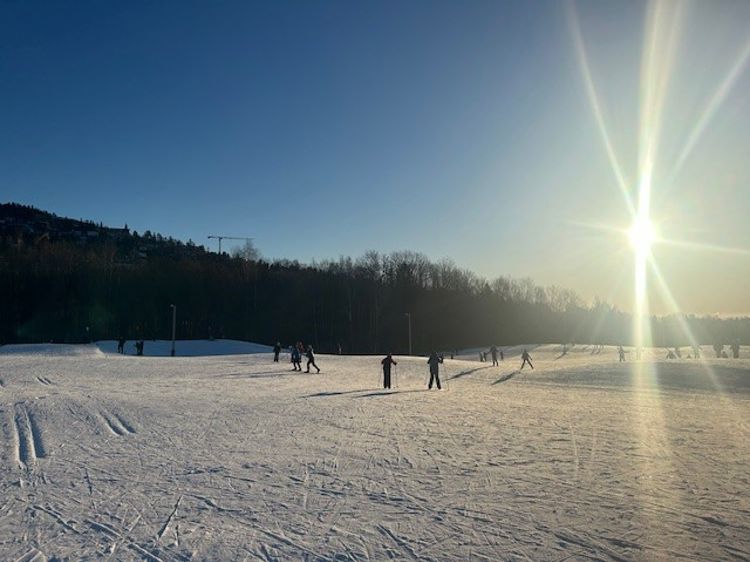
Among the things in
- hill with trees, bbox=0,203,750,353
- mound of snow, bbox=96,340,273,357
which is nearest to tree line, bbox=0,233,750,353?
hill with trees, bbox=0,203,750,353

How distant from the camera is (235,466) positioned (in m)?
8.37

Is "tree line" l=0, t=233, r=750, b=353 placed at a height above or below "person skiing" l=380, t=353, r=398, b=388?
above

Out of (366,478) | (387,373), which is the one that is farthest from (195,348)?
(366,478)

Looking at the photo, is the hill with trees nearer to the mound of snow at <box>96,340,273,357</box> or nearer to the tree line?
the tree line

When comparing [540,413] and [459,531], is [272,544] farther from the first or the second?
[540,413]

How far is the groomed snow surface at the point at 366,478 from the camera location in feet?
17.5

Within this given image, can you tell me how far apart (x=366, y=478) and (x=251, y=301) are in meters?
78.9

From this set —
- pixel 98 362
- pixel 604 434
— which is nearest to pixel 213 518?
pixel 604 434

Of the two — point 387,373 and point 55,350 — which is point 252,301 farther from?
point 387,373

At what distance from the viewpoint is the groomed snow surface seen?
5.32 metres

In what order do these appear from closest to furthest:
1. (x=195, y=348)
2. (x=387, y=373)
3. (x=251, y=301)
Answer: (x=387, y=373) → (x=195, y=348) → (x=251, y=301)

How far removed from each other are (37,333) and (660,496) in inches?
2961

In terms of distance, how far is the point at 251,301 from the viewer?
84125 millimetres

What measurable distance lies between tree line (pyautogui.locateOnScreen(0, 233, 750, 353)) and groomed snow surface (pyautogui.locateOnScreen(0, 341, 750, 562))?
59.8 metres
